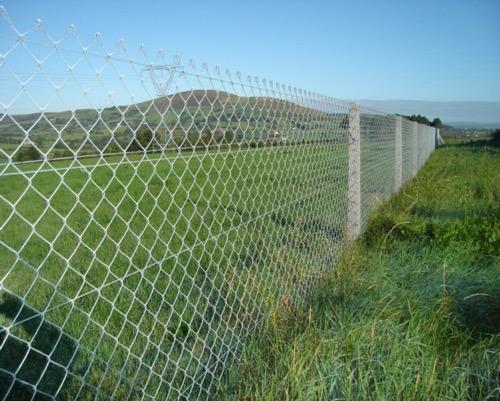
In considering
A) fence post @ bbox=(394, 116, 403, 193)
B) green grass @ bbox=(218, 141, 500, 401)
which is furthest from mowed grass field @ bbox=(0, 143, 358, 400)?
fence post @ bbox=(394, 116, 403, 193)

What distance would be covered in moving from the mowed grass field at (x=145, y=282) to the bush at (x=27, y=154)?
66 millimetres

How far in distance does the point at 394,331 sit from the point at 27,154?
2167 mm

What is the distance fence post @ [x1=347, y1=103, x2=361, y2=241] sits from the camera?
16.4ft

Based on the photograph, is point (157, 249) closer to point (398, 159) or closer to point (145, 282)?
point (145, 282)

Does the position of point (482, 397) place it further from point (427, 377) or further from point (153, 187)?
point (153, 187)

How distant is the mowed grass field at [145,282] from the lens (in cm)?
207

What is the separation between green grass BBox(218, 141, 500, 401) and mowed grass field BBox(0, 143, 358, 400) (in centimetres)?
23

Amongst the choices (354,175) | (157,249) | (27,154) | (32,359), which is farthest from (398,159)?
(27,154)

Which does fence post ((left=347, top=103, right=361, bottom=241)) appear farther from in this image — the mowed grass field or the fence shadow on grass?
the fence shadow on grass

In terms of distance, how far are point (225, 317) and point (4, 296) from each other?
165 cm

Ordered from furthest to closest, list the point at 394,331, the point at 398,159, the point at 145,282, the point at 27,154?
the point at 398,159
the point at 145,282
the point at 394,331
the point at 27,154

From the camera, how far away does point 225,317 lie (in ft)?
10.4

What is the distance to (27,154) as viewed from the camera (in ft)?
5.00

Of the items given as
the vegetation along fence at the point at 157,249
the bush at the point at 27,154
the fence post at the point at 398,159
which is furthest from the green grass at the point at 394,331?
the fence post at the point at 398,159
